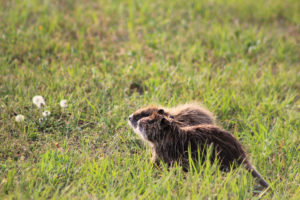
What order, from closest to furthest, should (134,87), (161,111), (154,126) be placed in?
1. (154,126)
2. (161,111)
3. (134,87)

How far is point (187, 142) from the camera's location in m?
3.51

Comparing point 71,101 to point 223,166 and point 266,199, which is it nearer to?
point 223,166

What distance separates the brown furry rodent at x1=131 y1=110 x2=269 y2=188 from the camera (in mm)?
3420

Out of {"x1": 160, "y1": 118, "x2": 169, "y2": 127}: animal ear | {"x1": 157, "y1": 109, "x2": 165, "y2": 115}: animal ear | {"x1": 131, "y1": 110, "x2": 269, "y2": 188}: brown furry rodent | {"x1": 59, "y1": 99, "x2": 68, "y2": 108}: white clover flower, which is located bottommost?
{"x1": 131, "y1": 110, "x2": 269, "y2": 188}: brown furry rodent

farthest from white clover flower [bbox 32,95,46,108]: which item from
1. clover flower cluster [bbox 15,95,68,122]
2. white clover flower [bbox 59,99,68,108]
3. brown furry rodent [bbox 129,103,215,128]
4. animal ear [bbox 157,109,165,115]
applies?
animal ear [bbox 157,109,165,115]

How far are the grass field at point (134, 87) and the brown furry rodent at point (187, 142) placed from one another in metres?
0.13

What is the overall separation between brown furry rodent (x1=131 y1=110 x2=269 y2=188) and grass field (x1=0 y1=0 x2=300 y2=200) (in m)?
0.13

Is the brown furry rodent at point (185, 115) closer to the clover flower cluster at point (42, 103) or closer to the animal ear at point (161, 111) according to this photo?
the animal ear at point (161, 111)

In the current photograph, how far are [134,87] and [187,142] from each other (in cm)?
171

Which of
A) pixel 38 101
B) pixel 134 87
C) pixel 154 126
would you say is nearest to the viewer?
pixel 154 126

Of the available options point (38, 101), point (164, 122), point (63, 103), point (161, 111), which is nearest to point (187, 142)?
point (164, 122)

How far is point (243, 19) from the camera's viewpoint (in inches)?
277

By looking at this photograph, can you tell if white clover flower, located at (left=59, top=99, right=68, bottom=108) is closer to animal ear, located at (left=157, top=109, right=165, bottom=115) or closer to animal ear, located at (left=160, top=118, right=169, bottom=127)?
animal ear, located at (left=157, top=109, right=165, bottom=115)

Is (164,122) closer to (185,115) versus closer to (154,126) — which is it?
(154,126)
